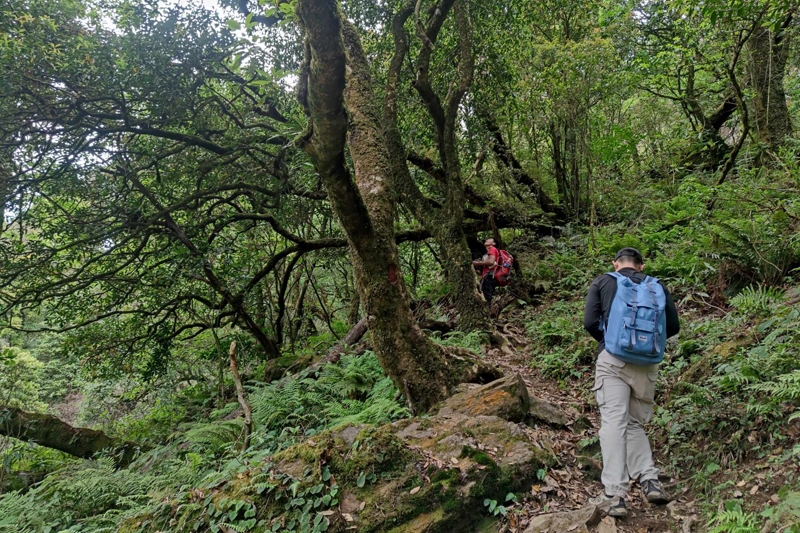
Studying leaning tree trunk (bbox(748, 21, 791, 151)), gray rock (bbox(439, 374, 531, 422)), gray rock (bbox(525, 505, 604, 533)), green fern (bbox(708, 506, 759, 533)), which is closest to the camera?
green fern (bbox(708, 506, 759, 533))

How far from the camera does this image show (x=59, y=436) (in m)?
8.38

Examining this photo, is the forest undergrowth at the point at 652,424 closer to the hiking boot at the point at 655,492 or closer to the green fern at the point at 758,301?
the green fern at the point at 758,301

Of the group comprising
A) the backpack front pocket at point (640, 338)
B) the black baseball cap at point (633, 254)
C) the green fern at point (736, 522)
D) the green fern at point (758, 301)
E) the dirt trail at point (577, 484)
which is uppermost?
the black baseball cap at point (633, 254)

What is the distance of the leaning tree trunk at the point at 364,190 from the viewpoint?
4098 millimetres

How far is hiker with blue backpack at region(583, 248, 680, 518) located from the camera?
3.74 meters

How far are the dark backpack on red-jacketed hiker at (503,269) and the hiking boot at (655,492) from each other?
271 inches

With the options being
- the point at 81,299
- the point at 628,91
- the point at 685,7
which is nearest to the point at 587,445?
the point at 685,7

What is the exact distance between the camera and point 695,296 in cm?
726

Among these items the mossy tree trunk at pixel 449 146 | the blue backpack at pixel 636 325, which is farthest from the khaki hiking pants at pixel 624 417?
the mossy tree trunk at pixel 449 146

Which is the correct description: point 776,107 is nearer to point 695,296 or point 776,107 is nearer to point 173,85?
point 695,296

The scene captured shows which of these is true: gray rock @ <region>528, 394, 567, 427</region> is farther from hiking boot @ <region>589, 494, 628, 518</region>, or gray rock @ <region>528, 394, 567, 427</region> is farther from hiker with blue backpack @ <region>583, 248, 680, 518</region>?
hiking boot @ <region>589, 494, 628, 518</region>

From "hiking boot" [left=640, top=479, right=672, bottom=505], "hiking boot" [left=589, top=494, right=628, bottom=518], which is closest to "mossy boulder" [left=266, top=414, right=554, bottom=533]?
"hiking boot" [left=589, top=494, right=628, bottom=518]

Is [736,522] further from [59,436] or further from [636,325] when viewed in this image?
[59,436]

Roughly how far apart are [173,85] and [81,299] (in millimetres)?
5038
